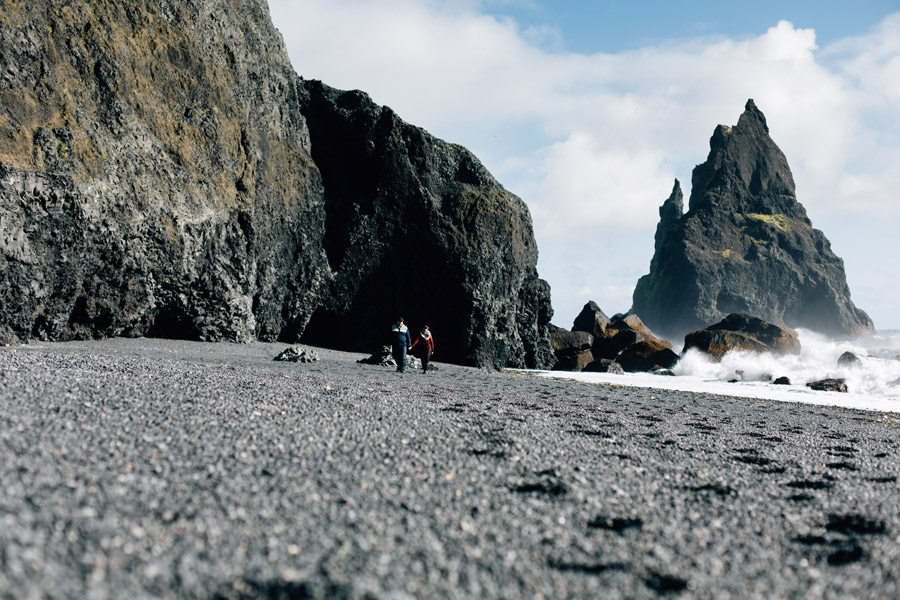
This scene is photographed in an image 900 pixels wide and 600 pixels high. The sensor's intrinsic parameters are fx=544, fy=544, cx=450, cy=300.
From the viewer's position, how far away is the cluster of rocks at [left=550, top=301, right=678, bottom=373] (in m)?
38.7

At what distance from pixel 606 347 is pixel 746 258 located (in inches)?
4108

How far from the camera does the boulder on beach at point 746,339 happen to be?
1722 inches

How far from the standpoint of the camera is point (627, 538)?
528 centimetres

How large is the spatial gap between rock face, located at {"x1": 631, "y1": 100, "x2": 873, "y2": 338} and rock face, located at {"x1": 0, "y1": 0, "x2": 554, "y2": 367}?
10170 centimetres

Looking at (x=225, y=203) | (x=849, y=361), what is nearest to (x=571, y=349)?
(x=849, y=361)

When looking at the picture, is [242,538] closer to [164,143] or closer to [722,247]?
[164,143]

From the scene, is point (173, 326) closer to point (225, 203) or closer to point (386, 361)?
point (225, 203)

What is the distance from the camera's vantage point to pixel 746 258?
131 meters

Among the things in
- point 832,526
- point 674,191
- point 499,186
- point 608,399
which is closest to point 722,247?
point 674,191

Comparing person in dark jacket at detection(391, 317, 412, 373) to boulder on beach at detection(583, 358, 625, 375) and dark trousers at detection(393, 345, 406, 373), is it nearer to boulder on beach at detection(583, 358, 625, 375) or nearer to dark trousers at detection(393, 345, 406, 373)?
dark trousers at detection(393, 345, 406, 373)

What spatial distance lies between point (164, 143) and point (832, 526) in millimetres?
27322

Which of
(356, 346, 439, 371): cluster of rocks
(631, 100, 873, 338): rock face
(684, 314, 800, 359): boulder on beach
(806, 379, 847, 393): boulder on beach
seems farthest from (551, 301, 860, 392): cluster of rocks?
(631, 100, 873, 338): rock face

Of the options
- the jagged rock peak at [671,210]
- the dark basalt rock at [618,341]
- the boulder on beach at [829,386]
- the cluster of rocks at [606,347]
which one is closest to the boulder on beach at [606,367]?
the cluster of rocks at [606,347]

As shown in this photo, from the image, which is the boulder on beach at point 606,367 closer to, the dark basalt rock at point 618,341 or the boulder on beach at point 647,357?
the boulder on beach at point 647,357
